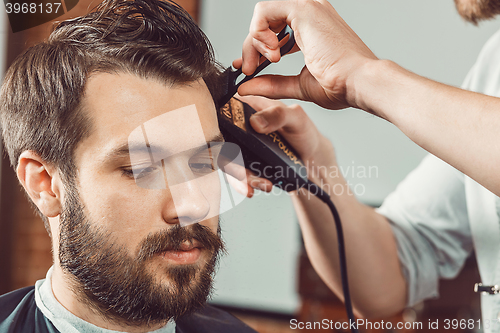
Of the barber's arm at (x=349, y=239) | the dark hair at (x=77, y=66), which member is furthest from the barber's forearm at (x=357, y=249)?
the dark hair at (x=77, y=66)

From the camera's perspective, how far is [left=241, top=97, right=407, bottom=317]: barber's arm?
77 centimetres

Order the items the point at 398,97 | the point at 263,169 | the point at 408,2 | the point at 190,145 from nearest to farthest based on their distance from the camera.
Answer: the point at 398,97 < the point at 190,145 < the point at 263,169 < the point at 408,2

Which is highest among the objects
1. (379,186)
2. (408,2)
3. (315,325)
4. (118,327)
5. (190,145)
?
(408,2)

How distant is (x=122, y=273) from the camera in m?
0.53

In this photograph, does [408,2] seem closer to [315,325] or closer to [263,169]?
[263,169]

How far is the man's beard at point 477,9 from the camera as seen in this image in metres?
0.77

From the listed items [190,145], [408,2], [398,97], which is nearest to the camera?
[398,97]

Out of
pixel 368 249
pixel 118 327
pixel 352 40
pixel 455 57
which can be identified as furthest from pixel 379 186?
pixel 118 327

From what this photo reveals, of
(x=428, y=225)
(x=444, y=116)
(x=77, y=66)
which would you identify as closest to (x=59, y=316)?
(x=77, y=66)

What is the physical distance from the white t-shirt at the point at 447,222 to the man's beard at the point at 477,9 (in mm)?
47

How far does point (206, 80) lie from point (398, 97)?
292 mm

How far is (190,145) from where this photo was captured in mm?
547

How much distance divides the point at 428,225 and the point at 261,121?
460 millimetres

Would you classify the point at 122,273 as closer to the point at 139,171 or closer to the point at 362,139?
the point at 139,171
